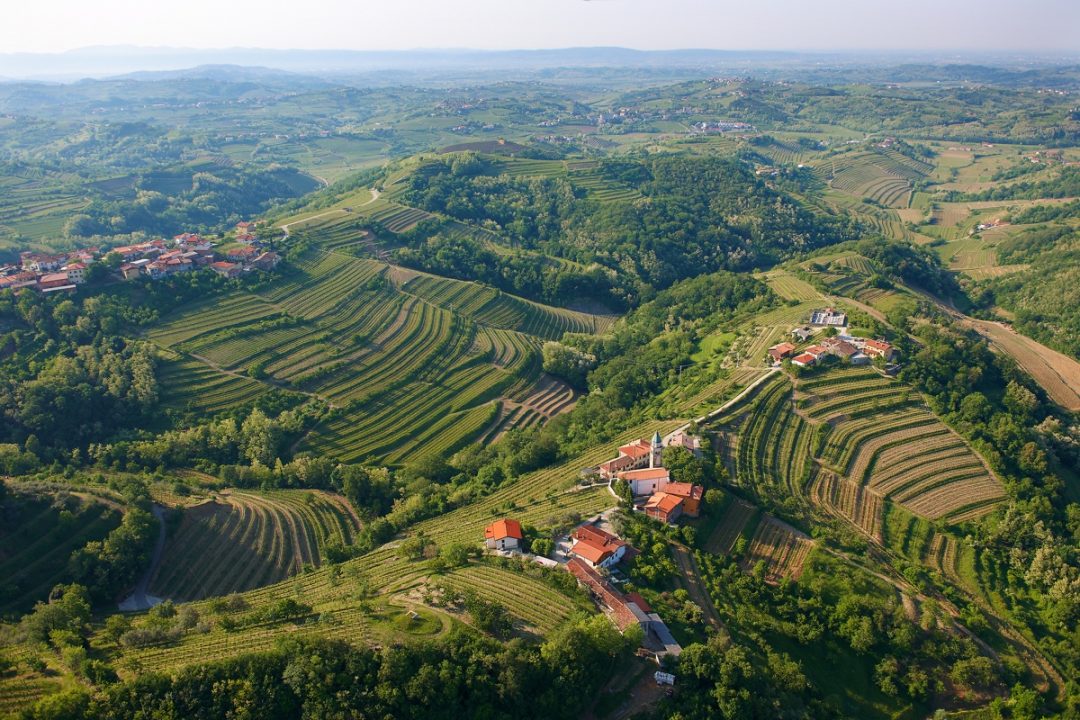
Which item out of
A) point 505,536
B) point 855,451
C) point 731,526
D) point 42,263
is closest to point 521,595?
point 505,536

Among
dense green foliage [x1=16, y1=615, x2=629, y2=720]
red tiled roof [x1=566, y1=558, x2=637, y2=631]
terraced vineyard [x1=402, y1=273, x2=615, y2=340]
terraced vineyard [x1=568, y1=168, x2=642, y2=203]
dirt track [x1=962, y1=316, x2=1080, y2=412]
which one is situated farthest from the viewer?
terraced vineyard [x1=568, y1=168, x2=642, y2=203]

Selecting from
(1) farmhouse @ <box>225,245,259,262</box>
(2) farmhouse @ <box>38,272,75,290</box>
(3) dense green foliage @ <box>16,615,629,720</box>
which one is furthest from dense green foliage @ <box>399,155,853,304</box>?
(3) dense green foliage @ <box>16,615,629,720</box>

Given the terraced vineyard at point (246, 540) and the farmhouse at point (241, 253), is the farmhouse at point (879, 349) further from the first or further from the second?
the farmhouse at point (241, 253)

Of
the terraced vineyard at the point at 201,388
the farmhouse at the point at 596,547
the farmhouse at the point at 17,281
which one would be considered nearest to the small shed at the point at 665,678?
the farmhouse at the point at 596,547

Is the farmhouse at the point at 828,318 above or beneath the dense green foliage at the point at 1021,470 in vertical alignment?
above

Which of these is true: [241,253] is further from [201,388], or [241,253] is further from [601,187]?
[601,187]

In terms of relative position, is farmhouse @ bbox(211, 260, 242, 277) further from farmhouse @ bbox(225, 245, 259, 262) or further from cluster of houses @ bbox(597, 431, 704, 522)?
cluster of houses @ bbox(597, 431, 704, 522)

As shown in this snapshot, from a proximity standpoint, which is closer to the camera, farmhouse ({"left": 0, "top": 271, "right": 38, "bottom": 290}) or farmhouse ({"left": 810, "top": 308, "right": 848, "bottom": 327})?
farmhouse ({"left": 0, "top": 271, "right": 38, "bottom": 290})
